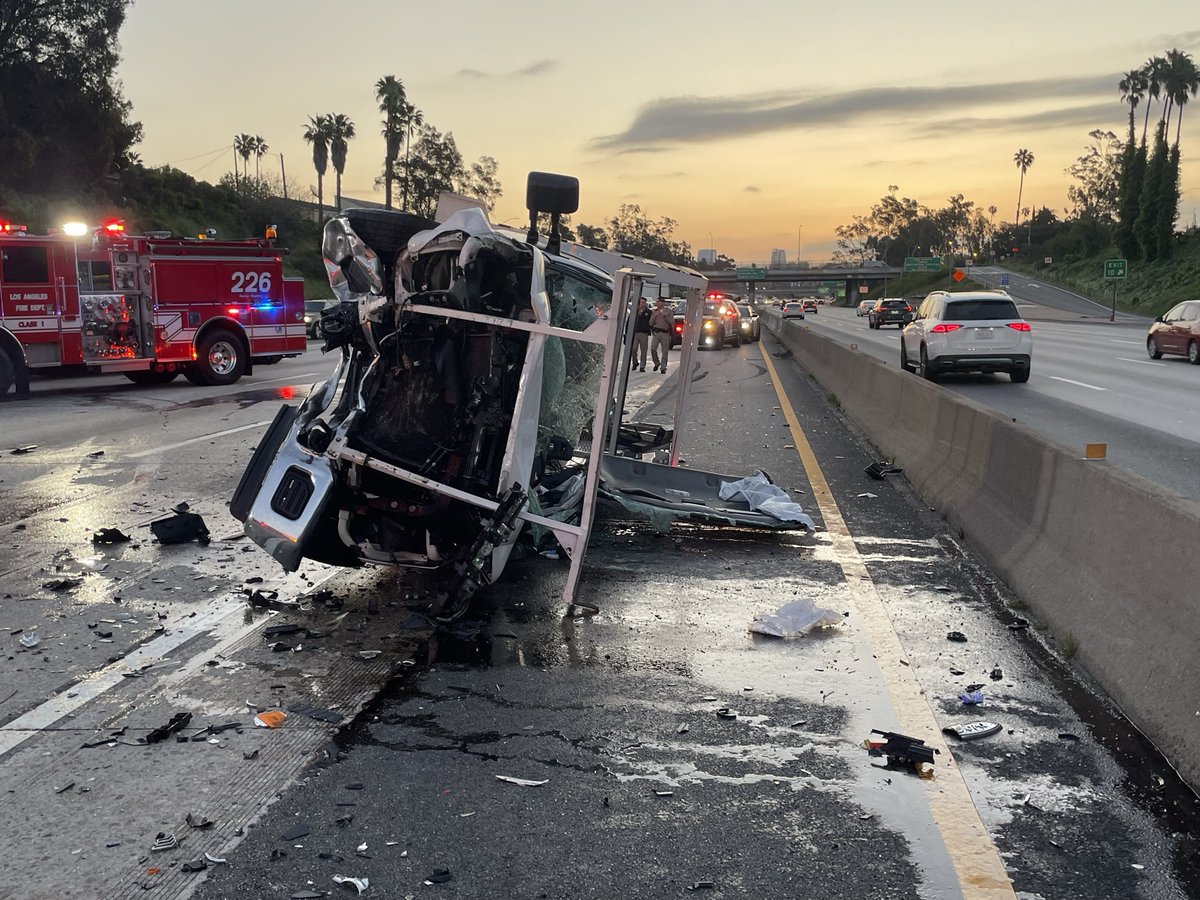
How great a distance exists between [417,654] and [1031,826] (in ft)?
9.44

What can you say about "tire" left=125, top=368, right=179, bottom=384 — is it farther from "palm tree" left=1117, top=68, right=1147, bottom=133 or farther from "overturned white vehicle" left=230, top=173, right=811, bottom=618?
"palm tree" left=1117, top=68, right=1147, bottom=133

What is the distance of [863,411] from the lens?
50.9 ft

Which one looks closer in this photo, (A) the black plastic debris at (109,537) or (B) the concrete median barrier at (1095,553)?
(B) the concrete median barrier at (1095,553)

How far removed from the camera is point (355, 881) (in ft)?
10.6

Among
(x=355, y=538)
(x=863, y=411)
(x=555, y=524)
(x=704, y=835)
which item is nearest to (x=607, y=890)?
(x=704, y=835)

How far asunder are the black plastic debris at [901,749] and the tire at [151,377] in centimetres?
1897

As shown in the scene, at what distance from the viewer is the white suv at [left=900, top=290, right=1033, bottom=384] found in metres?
22.1

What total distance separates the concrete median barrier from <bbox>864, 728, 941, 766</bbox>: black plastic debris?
87 centimetres

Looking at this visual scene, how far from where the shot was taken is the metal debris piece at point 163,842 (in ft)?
11.2

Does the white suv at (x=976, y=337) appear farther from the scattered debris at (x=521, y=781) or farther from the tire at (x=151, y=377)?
the scattered debris at (x=521, y=781)

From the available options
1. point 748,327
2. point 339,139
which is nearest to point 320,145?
point 339,139

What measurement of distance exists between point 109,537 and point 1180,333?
26.6m

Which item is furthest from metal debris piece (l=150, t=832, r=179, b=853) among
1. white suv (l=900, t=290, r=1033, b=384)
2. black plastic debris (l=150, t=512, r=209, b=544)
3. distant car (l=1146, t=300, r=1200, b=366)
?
distant car (l=1146, t=300, r=1200, b=366)

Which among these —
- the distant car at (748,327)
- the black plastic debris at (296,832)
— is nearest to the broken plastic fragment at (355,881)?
the black plastic debris at (296,832)
